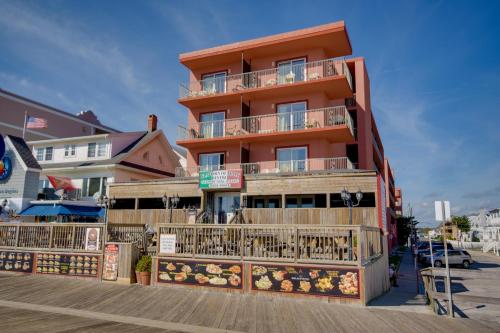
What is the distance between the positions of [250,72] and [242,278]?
729 inches

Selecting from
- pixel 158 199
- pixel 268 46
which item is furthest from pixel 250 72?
pixel 158 199

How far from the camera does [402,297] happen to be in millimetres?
13109

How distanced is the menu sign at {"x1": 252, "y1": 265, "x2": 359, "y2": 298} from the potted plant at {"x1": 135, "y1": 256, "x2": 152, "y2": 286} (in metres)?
4.42

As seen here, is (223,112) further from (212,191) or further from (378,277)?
(378,277)

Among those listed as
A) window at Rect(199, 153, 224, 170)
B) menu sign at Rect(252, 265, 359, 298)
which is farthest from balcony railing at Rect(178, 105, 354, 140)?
menu sign at Rect(252, 265, 359, 298)

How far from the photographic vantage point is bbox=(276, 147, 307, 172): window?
24.3 m

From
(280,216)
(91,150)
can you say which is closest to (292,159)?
(280,216)

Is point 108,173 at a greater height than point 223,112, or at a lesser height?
lesser

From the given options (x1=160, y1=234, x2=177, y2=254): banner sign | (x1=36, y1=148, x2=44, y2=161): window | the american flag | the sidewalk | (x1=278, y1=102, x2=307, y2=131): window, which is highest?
the american flag

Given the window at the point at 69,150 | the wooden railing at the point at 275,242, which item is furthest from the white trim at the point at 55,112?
the wooden railing at the point at 275,242

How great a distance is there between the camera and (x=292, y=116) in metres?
25.1

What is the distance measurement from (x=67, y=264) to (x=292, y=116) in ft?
54.7

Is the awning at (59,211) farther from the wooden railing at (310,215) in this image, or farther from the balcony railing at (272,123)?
Result: the wooden railing at (310,215)

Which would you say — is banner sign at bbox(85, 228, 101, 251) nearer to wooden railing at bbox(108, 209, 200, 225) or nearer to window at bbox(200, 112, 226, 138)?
wooden railing at bbox(108, 209, 200, 225)
